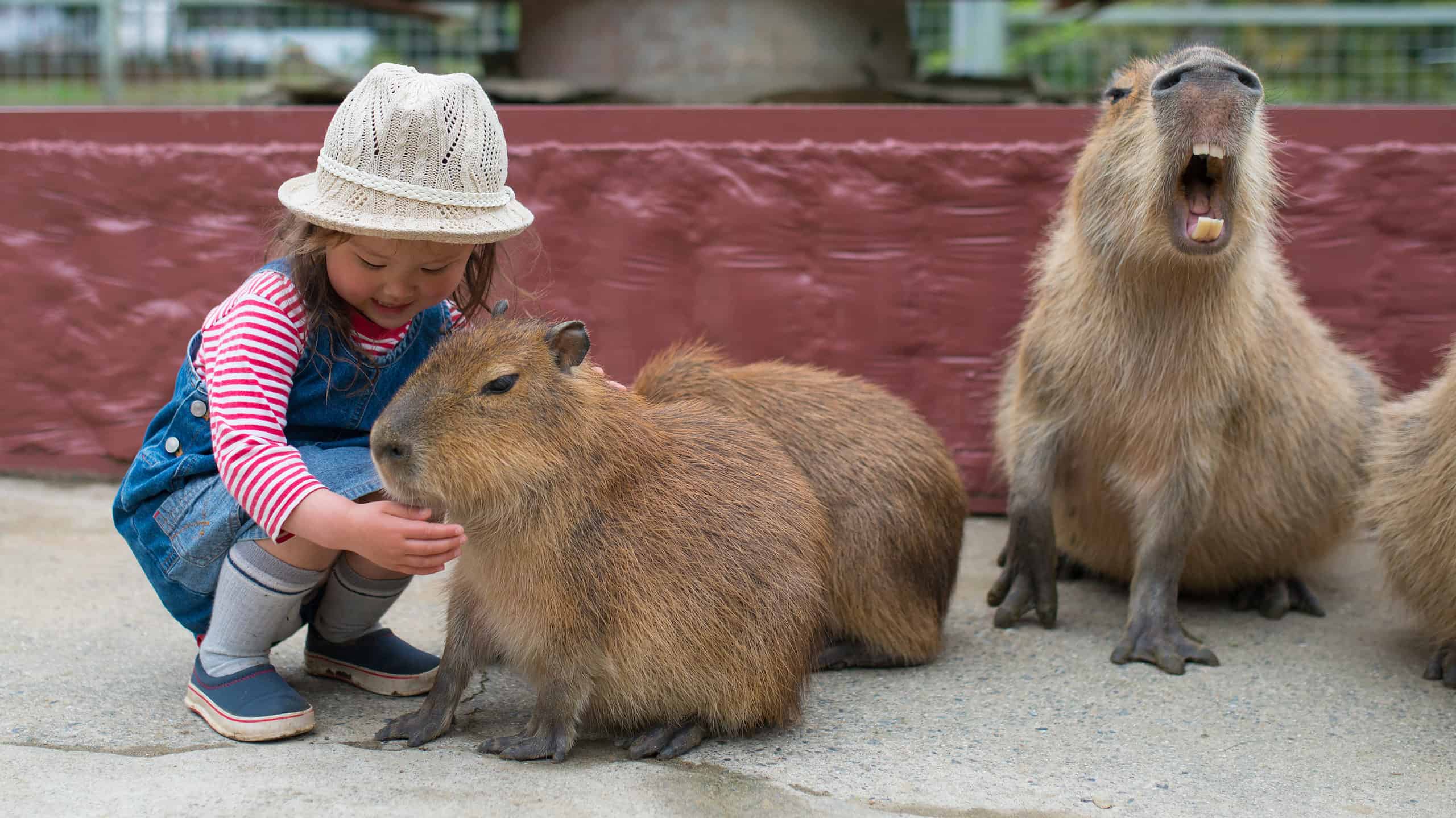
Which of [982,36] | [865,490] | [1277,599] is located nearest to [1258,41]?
[982,36]

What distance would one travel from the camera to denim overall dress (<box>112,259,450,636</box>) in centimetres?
238

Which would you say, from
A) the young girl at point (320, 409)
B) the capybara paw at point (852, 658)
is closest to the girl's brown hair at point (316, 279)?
the young girl at point (320, 409)

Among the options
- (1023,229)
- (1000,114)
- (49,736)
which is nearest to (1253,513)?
(1023,229)

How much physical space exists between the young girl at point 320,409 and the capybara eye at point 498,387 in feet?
0.73

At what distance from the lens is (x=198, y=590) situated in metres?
2.46

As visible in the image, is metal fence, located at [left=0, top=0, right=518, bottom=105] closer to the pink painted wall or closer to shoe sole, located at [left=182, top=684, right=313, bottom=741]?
the pink painted wall

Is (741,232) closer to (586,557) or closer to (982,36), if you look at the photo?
(586,557)

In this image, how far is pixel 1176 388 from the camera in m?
2.93

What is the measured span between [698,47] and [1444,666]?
289 cm

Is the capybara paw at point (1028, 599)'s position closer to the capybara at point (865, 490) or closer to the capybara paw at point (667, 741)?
the capybara at point (865, 490)

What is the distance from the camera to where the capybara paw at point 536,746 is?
2.21 metres

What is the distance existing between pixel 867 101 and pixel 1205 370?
1991mm

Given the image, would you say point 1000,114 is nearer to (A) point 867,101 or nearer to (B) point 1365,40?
(A) point 867,101

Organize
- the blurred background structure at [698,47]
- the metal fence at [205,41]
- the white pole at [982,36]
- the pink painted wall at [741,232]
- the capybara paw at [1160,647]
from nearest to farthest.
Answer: the capybara paw at [1160,647]
the pink painted wall at [741,232]
the blurred background structure at [698,47]
the white pole at [982,36]
the metal fence at [205,41]
